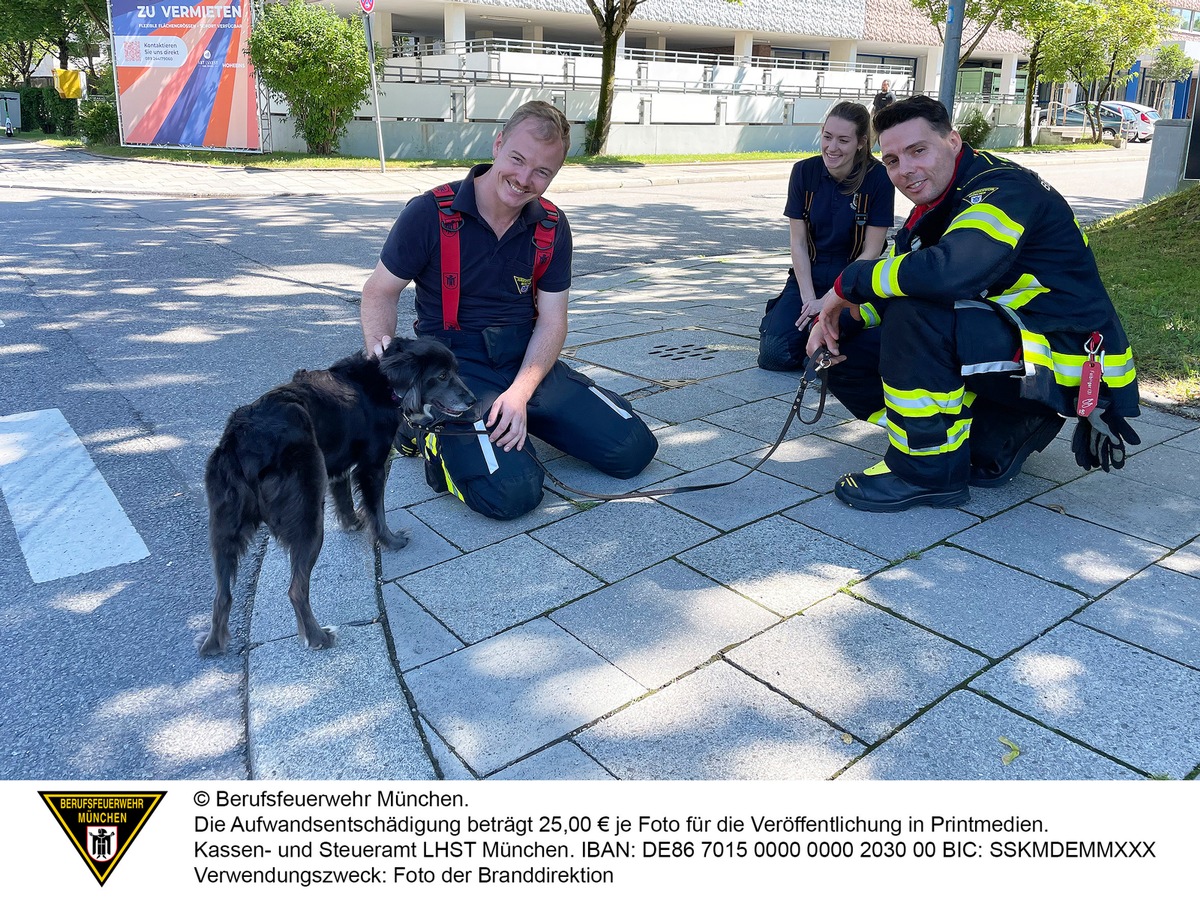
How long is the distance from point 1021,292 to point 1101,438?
0.77m

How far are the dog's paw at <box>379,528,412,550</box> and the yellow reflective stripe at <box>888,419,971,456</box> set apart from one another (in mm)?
2233

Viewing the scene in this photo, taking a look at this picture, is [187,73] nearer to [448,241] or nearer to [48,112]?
[48,112]

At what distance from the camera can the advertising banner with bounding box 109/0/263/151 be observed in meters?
22.5

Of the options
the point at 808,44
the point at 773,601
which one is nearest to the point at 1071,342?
the point at 773,601

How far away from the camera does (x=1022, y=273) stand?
395 cm

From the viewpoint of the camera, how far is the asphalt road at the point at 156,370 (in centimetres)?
284

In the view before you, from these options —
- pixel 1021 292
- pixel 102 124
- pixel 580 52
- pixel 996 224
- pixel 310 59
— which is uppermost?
pixel 580 52

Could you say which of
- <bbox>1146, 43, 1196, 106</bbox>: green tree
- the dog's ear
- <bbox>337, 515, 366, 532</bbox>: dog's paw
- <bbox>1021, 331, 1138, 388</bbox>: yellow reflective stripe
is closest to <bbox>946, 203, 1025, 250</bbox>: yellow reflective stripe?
<bbox>1021, 331, 1138, 388</bbox>: yellow reflective stripe

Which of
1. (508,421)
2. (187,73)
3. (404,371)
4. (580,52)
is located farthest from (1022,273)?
(580,52)

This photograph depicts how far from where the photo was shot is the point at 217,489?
300 centimetres

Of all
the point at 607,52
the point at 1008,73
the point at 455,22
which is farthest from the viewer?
the point at 1008,73

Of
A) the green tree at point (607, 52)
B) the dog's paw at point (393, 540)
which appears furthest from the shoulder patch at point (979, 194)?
the green tree at point (607, 52)

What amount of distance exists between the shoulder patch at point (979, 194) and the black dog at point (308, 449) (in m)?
2.22

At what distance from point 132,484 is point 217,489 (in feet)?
6.18
